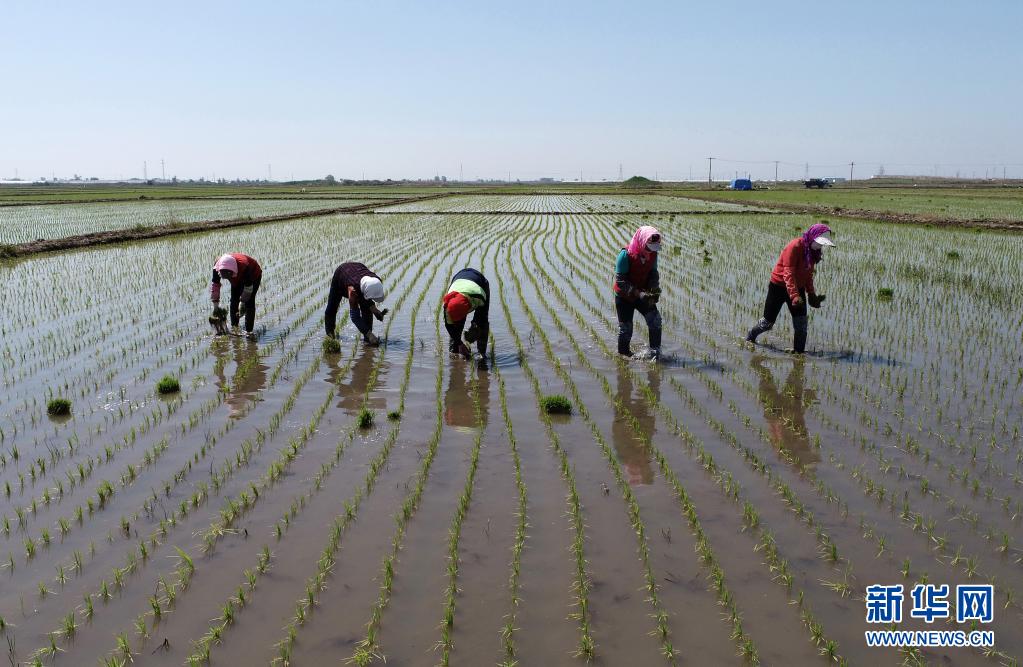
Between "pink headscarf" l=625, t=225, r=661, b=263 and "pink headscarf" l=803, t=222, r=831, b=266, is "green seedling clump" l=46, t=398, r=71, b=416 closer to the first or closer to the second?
"pink headscarf" l=625, t=225, r=661, b=263

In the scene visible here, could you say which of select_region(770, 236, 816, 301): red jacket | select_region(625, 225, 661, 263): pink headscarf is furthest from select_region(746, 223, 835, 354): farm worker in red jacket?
select_region(625, 225, 661, 263): pink headscarf

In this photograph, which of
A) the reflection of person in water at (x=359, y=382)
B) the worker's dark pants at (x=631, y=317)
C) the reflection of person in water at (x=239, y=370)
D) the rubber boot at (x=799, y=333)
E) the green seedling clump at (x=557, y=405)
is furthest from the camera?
the rubber boot at (x=799, y=333)

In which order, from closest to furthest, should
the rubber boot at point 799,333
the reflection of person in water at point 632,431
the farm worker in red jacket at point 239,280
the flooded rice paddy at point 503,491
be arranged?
the flooded rice paddy at point 503,491 → the reflection of person in water at point 632,431 → the rubber boot at point 799,333 → the farm worker in red jacket at point 239,280

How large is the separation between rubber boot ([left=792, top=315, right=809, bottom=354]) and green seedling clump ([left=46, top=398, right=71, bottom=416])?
6.55 meters

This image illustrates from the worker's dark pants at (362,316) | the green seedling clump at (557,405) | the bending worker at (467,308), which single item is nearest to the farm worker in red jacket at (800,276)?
the green seedling clump at (557,405)

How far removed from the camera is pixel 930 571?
3.38 m

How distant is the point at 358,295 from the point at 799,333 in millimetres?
4527

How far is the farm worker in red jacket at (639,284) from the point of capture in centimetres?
696

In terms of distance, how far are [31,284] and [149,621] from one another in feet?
37.6

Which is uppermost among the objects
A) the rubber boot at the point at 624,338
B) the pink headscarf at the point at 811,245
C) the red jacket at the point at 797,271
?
the pink headscarf at the point at 811,245

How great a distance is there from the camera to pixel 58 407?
5.64 metres

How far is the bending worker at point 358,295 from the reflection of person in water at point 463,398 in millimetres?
1054

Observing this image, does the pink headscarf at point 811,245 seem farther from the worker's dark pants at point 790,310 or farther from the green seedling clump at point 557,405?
the green seedling clump at point 557,405

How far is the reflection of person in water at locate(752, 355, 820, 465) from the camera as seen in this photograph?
4926 millimetres
